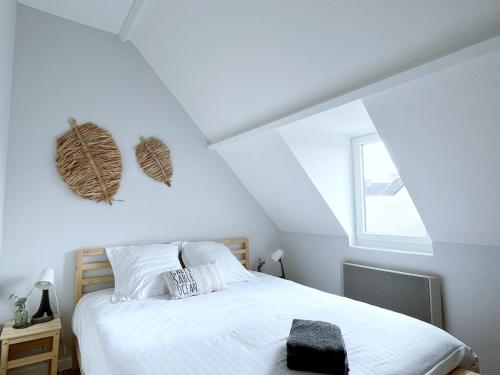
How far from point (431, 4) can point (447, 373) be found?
5.70ft

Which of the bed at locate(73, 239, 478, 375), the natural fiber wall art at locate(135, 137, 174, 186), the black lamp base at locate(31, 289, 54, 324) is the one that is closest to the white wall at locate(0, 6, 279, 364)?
the natural fiber wall art at locate(135, 137, 174, 186)

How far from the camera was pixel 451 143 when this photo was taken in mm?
1797

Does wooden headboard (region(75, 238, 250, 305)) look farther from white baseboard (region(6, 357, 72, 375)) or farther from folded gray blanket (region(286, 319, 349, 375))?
folded gray blanket (region(286, 319, 349, 375))

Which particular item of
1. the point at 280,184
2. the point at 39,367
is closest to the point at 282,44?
the point at 280,184

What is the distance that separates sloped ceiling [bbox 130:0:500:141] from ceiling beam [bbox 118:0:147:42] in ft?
0.23

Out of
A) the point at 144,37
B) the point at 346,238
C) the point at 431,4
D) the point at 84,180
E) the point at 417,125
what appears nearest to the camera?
the point at 431,4

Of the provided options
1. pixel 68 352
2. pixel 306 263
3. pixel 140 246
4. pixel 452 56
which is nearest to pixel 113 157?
pixel 140 246

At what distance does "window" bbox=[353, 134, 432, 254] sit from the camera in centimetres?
262

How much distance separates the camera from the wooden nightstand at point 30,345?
1891 mm

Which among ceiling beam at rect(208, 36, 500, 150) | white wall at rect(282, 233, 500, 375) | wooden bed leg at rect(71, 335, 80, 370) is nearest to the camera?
ceiling beam at rect(208, 36, 500, 150)

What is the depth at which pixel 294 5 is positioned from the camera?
1728 mm

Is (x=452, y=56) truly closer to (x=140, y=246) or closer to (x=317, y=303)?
(x=317, y=303)

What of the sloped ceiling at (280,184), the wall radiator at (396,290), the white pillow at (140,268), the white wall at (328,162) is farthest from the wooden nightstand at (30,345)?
the wall radiator at (396,290)

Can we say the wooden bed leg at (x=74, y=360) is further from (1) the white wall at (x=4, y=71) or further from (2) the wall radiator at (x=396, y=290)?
(2) the wall radiator at (x=396, y=290)
